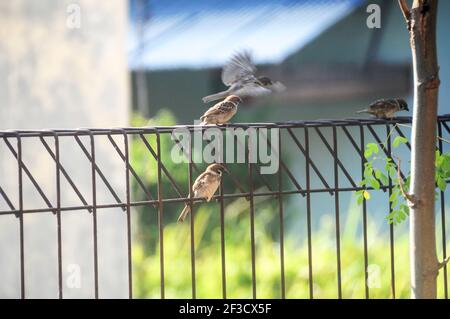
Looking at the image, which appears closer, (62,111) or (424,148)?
(424,148)

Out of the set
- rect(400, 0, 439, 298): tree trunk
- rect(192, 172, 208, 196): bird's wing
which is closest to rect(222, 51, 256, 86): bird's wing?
rect(192, 172, 208, 196): bird's wing

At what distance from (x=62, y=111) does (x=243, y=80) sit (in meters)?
3.01

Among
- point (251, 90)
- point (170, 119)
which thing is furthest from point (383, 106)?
point (170, 119)

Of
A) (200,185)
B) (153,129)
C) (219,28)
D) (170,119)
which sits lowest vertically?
(200,185)

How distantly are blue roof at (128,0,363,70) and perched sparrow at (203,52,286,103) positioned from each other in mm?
4712

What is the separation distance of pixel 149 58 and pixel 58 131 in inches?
277

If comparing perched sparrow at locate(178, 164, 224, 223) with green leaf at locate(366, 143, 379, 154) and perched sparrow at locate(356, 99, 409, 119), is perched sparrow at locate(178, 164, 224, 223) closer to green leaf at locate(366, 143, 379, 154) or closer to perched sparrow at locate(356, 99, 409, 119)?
green leaf at locate(366, 143, 379, 154)

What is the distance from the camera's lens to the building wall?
7582 mm

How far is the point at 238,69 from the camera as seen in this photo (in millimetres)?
5184

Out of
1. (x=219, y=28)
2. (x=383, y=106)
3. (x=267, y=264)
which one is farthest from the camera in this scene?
(x=219, y=28)

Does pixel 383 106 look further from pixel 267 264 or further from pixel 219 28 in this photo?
pixel 219 28

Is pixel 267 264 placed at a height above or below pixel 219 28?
below
